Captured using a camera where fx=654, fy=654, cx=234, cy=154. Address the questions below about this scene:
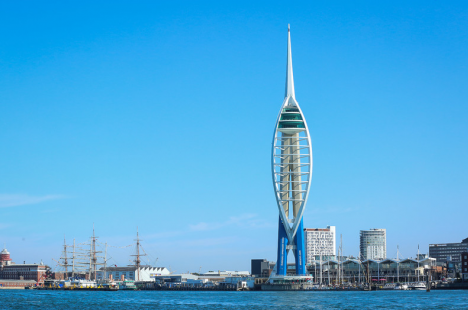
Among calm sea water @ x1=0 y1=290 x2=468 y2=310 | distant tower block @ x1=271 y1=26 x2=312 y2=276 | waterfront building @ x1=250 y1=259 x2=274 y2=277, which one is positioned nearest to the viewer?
calm sea water @ x1=0 y1=290 x2=468 y2=310

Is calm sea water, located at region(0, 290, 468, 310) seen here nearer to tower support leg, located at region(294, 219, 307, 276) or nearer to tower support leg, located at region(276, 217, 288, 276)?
tower support leg, located at region(294, 219, 307, 276)

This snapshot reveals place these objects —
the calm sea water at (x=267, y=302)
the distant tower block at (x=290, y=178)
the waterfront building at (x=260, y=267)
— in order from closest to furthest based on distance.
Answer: the calm sea water at (x=267, y=302) < the distant tower block at (x=290, y=178) < the waterfront building at (x=260, y=267)

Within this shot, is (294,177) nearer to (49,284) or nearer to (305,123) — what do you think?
(305,123)

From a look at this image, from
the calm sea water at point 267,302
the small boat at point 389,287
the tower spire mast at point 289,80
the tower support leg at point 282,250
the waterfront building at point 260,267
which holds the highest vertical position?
the tower spire mast at point 289,80

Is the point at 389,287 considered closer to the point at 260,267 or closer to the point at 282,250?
the point at 282,250

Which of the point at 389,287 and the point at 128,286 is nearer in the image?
the point at 389,287

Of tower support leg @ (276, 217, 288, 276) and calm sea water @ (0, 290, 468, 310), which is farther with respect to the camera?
tower support leg @ (276, 217, 288, 276)

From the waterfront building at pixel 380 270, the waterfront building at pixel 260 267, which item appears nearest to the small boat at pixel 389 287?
the waterfront building at pixel 380 270

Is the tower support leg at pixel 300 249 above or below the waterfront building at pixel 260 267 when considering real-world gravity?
above

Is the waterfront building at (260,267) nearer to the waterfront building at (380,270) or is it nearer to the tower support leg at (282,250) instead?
the waterfront building at (380,270)

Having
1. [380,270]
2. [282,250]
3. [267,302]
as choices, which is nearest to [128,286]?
[282,250]

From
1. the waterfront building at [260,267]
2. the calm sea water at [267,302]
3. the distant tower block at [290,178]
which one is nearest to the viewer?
the calm sea water at [267,302]

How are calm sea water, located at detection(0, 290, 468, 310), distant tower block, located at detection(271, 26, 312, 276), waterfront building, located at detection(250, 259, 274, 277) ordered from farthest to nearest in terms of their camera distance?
1. waterfront building, located at detection(250, 259, 274, 277)
2. distant tower block, located at detection(271, 26, 312, 276)
3. calm sea water, located at detection(0, 290, 468, 310)

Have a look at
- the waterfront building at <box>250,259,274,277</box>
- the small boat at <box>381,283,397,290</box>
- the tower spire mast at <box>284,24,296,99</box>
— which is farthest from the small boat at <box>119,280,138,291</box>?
the tower spire mast at <box>284,24,296,99</box>
